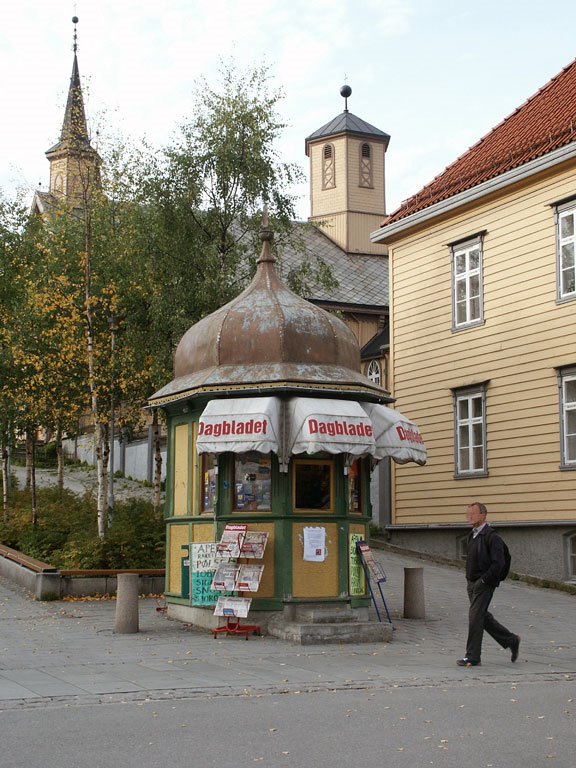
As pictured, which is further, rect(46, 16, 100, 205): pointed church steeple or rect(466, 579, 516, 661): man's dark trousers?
rect(46, 16, 100, 205): pointed church steeple

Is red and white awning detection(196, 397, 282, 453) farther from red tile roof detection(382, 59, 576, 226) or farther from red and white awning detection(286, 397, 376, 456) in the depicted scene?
red tile roof detection(382, 59, 576, 226)

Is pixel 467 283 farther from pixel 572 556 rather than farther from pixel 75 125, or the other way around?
pixel 75 125

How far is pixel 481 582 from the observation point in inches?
465

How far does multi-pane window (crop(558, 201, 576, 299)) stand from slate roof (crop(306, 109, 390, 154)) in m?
24.6

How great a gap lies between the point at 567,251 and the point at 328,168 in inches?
1014

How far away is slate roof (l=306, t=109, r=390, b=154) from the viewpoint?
45875 mm

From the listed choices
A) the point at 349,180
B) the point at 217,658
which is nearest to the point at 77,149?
the point at 217,658

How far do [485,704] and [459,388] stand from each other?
16387 millimetres

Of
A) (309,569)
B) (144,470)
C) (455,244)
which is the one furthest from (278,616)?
(144,470)

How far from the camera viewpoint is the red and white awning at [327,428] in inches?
558

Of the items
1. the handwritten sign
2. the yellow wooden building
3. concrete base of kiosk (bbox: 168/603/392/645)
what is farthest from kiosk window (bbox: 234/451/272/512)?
the yellow wooden building

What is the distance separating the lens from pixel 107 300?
24.7 m

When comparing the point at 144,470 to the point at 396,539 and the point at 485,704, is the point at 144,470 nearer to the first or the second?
the point at 396,539

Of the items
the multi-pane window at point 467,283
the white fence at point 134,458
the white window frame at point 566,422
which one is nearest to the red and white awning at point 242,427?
the white window frame at point 566,422
